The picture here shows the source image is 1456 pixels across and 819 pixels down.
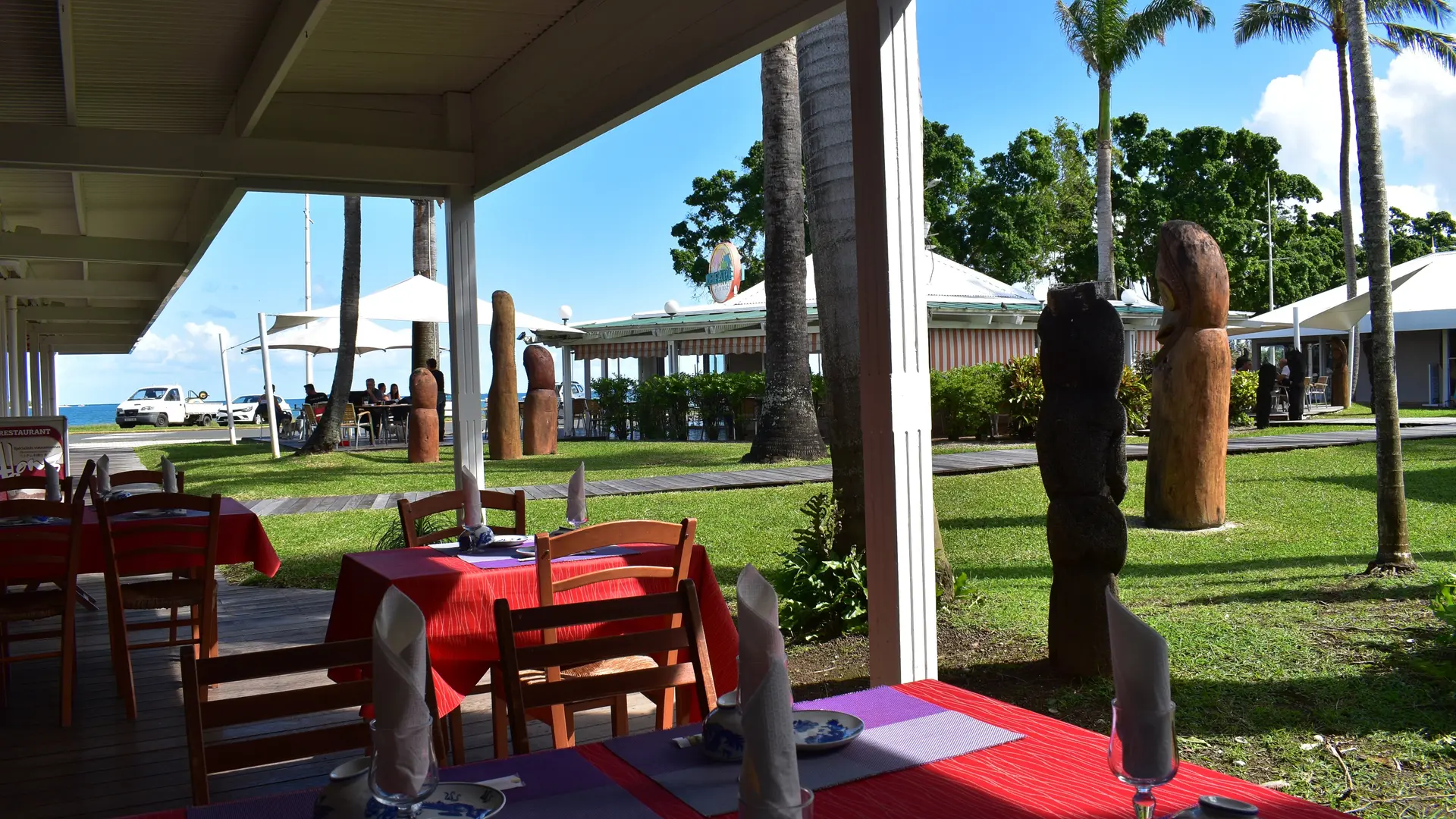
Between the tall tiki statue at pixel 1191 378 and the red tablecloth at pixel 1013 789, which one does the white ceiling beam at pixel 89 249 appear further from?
the red tablecloth at pixel 1013 789

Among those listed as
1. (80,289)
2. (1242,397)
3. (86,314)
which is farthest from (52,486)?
(1242,397)

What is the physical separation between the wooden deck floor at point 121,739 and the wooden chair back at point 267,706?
76.6 inches

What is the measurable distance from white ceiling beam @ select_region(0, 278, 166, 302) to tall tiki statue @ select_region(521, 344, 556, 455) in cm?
600

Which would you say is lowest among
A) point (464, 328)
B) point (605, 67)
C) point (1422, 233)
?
point (464, 328)

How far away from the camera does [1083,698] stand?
4.59 m

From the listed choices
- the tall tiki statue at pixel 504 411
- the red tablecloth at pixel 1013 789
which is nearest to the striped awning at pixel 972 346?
the tall tiki statue at pixel 504 411

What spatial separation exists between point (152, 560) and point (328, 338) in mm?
18871

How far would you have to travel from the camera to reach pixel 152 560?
546 centimetres

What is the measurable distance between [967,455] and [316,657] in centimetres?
1269

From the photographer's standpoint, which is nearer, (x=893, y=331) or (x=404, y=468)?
(x=893, y=331)

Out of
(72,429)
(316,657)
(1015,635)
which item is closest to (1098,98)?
(1015,635)

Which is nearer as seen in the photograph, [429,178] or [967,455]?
[429,178]

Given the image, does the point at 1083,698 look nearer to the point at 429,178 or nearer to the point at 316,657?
the point at 316,657

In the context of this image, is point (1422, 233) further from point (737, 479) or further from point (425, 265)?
point (737, 479)
